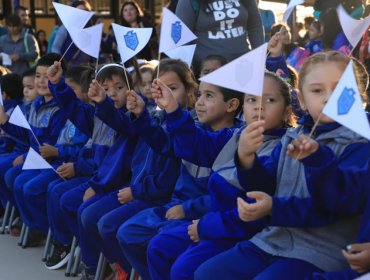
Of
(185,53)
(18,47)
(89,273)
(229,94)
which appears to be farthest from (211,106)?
(18,47)

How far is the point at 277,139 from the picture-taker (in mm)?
2896

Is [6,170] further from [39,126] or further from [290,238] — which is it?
[290,238]

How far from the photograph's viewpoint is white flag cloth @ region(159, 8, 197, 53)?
361 centimetres

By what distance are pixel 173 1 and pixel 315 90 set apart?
370 centimetres

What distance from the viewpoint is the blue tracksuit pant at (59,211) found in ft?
14.0

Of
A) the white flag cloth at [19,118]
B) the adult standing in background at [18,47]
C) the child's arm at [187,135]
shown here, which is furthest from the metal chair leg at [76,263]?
the adult standing in background at [18,47]

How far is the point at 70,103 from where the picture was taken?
4.20m

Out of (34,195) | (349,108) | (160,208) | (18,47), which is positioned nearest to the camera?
(349,108)

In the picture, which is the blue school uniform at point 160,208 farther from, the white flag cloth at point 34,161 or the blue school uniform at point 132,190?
the white flag cloth at point 34,161

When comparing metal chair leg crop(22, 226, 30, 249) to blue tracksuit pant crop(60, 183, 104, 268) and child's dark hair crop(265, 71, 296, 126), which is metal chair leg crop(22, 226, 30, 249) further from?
child's dark hair crop(265, 71, 296, 126)

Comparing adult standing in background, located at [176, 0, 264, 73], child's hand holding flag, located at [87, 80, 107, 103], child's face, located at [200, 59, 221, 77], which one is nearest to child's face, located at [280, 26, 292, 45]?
adult standing in background, located at [176, 0, 264, 73]

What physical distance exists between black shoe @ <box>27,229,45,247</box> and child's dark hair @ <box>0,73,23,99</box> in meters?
1.32

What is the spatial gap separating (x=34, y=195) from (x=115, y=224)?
45.4 inches

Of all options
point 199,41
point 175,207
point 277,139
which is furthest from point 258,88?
point 199,41
